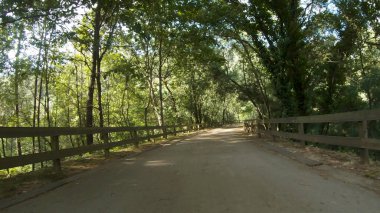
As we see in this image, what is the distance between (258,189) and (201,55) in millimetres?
23942

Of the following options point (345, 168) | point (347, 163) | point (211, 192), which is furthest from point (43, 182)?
point (347, 163)

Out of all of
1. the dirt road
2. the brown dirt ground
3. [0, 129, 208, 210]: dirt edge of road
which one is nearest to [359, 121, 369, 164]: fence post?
the brown dirt ground

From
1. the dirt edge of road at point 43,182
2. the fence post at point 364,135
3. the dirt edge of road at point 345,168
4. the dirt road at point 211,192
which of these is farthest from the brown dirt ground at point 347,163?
the dirt edge of road at point 43,182

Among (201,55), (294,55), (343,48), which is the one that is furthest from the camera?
(201,55)

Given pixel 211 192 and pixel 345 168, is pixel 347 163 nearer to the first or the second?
pixel 345 168

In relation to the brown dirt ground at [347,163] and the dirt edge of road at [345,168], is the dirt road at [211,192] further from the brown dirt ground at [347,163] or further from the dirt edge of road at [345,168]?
the brown dirt ground at [347,163]

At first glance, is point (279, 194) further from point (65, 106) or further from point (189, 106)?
point (189, 106)

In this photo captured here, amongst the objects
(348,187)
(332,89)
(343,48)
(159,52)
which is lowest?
(348,187)

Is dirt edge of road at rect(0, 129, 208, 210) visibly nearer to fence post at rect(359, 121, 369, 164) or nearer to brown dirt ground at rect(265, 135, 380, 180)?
brown dirt ground at rect(265, 135, 380, 180)

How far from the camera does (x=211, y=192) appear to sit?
6.02 meters

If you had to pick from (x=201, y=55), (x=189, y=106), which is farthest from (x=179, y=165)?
(x=189, y=106)

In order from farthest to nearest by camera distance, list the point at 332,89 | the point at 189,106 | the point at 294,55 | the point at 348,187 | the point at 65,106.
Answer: the point at 189,106
the point at 65,106
the point at 332,89
the point at 294,55
the point at 348,187

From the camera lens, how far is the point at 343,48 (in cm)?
2142

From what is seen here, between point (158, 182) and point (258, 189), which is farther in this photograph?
point (158, 182)
